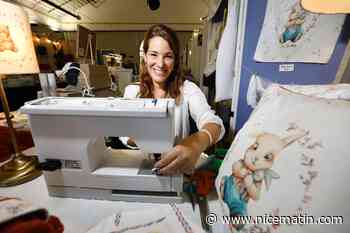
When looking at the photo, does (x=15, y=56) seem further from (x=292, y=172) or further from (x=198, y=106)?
(x=292, y=172)

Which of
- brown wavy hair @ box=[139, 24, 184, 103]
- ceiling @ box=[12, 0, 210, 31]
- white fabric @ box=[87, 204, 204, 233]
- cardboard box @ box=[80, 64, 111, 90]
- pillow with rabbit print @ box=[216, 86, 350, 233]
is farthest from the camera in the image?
→ ceiling @ box=[12, 0, 210, 31]

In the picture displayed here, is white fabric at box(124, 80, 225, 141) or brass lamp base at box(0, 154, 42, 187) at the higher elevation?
white fabric at box(124, 80, 225, 141)

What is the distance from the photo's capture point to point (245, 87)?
938mm

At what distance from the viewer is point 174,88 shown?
0.93m

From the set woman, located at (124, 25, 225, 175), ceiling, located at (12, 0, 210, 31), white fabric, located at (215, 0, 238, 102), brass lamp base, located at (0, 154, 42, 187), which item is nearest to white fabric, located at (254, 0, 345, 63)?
white fabric, located at (215, 0, 238, 102)

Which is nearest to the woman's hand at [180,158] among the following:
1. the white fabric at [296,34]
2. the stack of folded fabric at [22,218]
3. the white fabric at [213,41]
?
the stack of folded fabric at [22,218]

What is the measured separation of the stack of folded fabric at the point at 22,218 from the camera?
0.30 meters

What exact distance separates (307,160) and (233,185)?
0.14 metres

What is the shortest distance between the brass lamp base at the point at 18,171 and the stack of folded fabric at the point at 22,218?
0.88 feet

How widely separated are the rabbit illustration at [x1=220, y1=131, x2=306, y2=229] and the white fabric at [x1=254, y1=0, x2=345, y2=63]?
1.64ft

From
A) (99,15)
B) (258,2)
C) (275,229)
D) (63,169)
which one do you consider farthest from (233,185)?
(99,15)

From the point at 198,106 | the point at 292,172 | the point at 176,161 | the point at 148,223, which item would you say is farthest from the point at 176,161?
the point at 198,106

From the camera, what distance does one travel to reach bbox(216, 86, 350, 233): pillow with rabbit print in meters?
0.26

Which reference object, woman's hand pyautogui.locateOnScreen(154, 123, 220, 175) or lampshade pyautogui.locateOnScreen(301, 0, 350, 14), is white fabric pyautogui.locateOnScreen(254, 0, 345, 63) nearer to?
lampshade pyautogui.locateOnScreen(301, 0, 350, 14)
